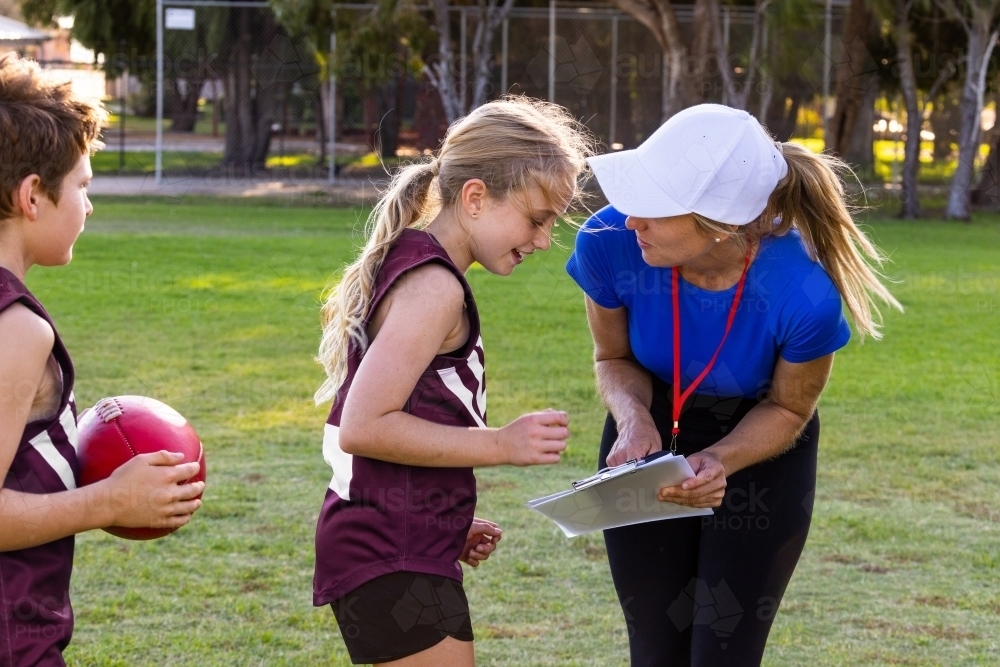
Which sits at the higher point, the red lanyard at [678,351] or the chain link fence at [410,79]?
the chain link fence at [410,79]

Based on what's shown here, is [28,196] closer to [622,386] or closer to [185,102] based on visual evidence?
[622,386]

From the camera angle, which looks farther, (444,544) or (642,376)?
(642,376)

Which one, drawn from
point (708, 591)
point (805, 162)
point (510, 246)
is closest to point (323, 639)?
point (708, 591)

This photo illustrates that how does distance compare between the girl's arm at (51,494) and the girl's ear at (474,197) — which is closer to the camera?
the girl's arm at (51,494)

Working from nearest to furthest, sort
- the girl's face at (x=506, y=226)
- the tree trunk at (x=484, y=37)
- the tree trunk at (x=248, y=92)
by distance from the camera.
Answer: the girl's face at (x=506, y=226) → the tree trunk at (x=484, y=37) → the tree trunk at (x=248, y=92)

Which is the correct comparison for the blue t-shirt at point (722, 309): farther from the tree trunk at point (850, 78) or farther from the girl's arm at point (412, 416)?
the tree trunk at point (850, 78)

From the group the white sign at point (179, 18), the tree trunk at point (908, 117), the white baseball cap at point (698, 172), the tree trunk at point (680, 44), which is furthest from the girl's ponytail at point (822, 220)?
the white sign at point (179, 18)

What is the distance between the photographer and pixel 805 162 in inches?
114

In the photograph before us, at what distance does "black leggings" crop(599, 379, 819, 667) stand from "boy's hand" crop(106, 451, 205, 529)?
3.92ft

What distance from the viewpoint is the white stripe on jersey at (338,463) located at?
2.42 meters

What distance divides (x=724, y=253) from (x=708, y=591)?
837 millimetres

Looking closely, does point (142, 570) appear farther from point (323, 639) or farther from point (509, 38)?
point (509, 38)

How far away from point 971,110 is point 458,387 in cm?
1747

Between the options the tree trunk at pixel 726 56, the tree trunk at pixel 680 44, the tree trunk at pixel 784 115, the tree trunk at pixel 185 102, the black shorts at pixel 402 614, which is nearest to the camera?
the black shorts at pixel 402 614
